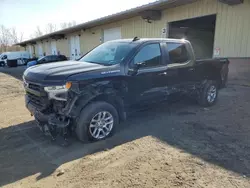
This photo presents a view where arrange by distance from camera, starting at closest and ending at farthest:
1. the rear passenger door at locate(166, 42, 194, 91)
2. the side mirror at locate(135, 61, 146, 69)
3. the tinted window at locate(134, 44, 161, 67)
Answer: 1. the side mirror at locate(135, 61, 146, 69)
2. the tinted window at locate(134, 44, 161, 67)
3. the rear passenger door at locate(166, 42, 194, 91)

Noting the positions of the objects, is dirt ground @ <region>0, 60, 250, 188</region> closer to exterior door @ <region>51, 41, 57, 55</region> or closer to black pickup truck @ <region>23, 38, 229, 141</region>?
black pickup truck @ <region>23, 38, 229, 141</region>

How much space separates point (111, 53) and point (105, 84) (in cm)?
104

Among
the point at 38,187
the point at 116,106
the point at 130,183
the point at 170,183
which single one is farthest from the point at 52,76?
the point at 170,183

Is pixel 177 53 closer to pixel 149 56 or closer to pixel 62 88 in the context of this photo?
pixel 149 56

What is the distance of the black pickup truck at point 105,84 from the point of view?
11.5ft

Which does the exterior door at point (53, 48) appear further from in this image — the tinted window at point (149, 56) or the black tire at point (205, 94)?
the tinted window at point (149, 56)

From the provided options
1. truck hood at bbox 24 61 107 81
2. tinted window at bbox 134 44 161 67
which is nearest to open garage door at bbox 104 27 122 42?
tinted window at bbox 134 44 161 67

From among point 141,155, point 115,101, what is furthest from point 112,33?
point 141,155

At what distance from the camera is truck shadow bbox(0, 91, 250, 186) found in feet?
10.2

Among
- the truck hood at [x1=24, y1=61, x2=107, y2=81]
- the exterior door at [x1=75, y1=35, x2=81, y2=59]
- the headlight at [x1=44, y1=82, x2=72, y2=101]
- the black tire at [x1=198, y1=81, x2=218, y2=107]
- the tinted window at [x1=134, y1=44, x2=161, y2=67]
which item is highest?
the exterior door at [x1=75, y1=35, x2=81, y2=59]

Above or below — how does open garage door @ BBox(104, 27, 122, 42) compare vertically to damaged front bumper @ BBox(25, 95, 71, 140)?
above

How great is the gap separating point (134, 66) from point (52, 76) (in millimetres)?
1604

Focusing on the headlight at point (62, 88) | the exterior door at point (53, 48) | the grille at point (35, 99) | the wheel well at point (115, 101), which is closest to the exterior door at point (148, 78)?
the wheel well at point (115, 101)

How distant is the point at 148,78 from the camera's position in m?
4.45
